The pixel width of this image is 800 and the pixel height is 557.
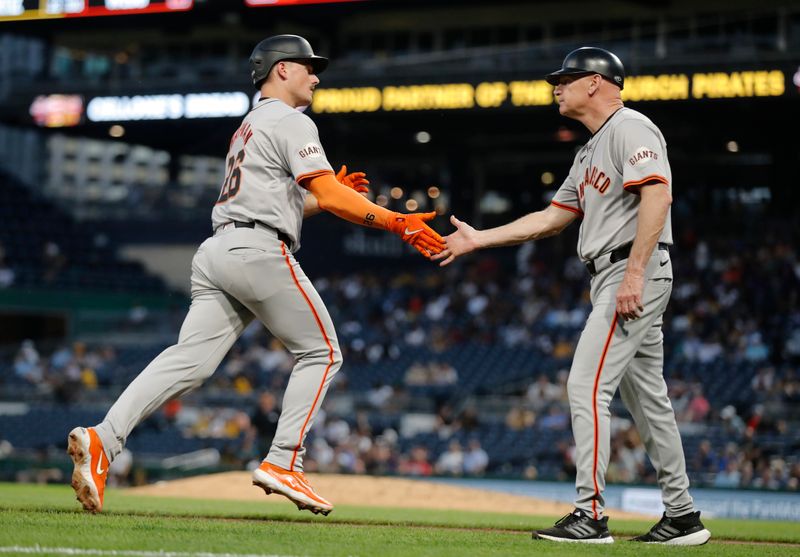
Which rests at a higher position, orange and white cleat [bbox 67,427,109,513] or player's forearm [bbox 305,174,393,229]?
player's forearm [bbox 305,174,393,229]

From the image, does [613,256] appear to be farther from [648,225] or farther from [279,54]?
[279,54]

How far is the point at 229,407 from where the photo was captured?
19.8 m

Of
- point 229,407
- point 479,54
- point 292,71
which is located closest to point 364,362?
point 229,407

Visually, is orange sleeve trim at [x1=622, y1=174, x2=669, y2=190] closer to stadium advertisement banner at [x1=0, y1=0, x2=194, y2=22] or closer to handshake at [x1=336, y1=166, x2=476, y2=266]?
handshake at [x1=336, y1=166, x2=476, y2=266]

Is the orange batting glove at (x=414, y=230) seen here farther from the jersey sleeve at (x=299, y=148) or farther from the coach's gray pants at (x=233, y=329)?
the coach's gray pants at (x=233, y=329)

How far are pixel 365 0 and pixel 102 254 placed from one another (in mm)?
11166

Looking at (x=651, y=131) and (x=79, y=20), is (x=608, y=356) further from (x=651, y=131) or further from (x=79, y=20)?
(x=79, y=20)

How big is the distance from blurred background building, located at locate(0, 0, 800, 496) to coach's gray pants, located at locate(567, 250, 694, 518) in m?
9.03

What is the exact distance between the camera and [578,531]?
5145mm

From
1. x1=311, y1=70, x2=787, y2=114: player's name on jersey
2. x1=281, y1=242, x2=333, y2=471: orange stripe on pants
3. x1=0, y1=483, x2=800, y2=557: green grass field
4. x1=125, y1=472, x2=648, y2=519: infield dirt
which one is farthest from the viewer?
x1=311, y1=70, x2=787, y2=114: player's name on jersey

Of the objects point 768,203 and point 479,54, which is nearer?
point 479,54

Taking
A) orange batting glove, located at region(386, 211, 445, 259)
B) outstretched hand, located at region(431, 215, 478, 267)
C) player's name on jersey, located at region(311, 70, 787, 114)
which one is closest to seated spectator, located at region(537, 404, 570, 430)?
player's name on jersey, located at region(311, 70, 787, 114)

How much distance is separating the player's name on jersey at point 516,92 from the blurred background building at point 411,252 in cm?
4

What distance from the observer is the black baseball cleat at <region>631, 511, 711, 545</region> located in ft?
17.6
